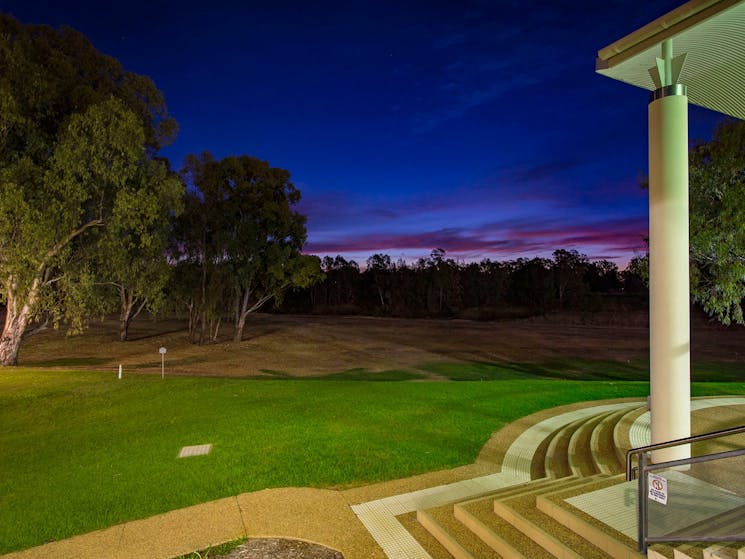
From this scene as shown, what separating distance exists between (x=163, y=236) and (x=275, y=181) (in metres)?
10.6

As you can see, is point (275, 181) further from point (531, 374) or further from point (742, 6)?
point (742, 6)

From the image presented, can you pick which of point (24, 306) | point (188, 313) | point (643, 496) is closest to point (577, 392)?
point (643, 496)

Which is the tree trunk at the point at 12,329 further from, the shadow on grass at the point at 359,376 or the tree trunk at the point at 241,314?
the tree trunk at the point at 241,314

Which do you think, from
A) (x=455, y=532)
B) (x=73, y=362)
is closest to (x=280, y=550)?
(x=455, y=532)

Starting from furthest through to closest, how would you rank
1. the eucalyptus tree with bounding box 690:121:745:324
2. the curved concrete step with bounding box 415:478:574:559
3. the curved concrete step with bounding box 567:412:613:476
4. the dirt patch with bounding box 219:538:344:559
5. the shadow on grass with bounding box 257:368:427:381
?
the shadow on grass with bounding box 257:368:427:381 < the eucalyptus tree with bounding box 690:121:745:324 < the curved concrete step with bounding box 567:412:613:476 < the dirt patch with bounding box 219:538:344:559 < the curved concrete step with bounding box 415:478:574:559

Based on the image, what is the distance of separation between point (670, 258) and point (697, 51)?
8.45ft

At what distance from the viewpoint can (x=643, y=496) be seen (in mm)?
3836

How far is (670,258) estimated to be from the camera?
570 cm

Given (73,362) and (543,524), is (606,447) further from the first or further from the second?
(73,362)

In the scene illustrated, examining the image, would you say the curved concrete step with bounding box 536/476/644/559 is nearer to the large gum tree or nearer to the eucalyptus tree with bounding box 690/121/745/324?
the eucalyptus tree with bounding box 690/121/745/324

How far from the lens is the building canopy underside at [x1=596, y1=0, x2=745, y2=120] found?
516cm

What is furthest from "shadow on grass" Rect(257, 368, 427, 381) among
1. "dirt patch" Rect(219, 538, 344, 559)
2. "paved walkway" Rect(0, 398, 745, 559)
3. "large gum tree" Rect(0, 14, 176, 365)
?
"dirt patch" Rect(219, 538, 344, 559)

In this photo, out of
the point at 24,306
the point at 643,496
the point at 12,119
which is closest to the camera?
the point at 643,496

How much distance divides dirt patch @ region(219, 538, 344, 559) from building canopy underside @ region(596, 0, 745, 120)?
6847 mm
